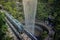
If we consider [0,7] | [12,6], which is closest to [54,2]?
[12,6]

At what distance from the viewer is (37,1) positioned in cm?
220

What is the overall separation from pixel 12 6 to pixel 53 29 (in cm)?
69

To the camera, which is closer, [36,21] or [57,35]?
[57,35]

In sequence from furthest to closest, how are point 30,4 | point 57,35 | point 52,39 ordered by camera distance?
point 30,4 → point 52,39 → point 57,35

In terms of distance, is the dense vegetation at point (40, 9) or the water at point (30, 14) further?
the water at point (30, 14)

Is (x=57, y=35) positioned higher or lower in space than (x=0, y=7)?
lower

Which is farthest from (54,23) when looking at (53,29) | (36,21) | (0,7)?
(0,7)

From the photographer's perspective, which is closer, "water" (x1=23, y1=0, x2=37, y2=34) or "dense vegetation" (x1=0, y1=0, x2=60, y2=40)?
"dense vegetation" (x1=0, y1=0, x2=60, y2=40)

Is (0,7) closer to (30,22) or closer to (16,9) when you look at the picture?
(16,9)

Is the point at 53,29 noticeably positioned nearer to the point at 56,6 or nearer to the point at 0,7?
the point at 56,6

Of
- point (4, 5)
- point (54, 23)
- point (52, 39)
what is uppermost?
point (4, 5)

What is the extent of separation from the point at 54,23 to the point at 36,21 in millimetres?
337

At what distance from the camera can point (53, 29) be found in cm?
191

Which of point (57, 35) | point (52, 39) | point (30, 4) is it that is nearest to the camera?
point (57, 35)
